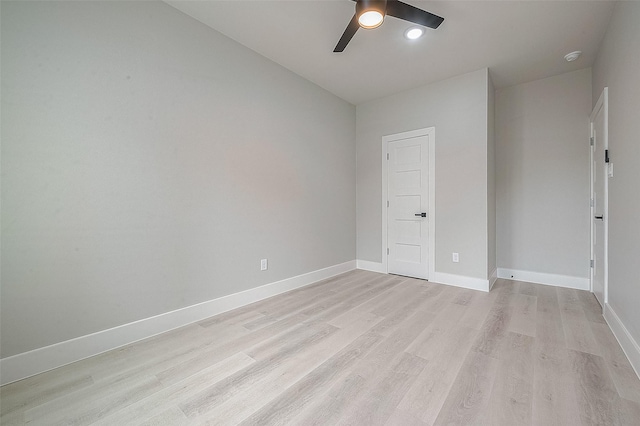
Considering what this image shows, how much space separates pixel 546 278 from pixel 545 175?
1384 millimetres

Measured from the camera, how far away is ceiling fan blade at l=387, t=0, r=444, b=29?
1.90 m

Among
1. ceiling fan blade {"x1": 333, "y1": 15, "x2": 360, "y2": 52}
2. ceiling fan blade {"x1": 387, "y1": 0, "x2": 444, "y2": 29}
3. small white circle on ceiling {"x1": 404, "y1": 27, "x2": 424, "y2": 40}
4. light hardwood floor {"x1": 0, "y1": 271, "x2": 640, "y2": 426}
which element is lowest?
light hardwood floor {"x1": 0, "y1": 271, "x2": 640, "y2": 426}

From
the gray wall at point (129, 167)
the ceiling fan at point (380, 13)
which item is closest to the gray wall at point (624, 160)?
the ceiling fan at point (380, 13)

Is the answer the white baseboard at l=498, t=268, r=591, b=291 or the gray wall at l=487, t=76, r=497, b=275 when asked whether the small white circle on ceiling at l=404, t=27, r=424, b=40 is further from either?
the white baseboard at l=498, t=268, r=591, b=291

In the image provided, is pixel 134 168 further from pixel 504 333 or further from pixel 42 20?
pixel 504 333

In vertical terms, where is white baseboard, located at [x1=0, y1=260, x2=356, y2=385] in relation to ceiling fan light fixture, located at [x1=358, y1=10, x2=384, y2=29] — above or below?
below

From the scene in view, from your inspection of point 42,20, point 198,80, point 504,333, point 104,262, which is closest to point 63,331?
point 104,262

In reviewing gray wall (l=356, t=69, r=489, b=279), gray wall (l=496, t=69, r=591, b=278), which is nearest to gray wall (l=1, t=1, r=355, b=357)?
gray wall (l=356, t=69, r=489, b=279)

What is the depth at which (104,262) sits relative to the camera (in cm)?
194

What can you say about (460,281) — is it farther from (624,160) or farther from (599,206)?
(624,160)

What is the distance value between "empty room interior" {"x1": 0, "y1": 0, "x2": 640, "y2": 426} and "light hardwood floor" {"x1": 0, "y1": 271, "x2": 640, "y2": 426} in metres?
0.02

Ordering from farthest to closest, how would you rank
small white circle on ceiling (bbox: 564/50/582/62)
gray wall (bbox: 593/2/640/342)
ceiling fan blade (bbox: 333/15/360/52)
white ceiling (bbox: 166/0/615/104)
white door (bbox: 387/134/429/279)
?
white door (bbox: 387/134/429/279)
small white circle on ceiling (bbox: 564/50/582/62)
white ceiling (bbox: 166/0/615/104)
ceiling fan blade (bbox: 333/15/360/52)
gray wall (bbox: 593/2/640/342)

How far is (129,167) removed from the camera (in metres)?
2.05

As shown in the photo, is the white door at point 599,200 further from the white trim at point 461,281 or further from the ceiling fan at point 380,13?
the ceiling fan at point 380,13
